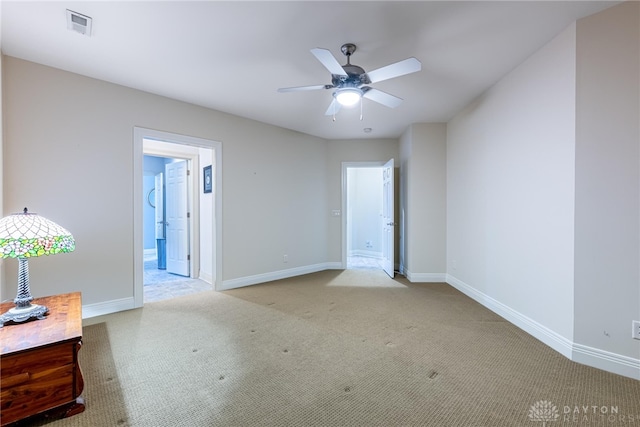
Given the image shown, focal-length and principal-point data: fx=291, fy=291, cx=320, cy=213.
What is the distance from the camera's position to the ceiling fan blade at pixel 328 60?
6.33ft

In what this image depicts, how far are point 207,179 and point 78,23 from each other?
8.62 ft

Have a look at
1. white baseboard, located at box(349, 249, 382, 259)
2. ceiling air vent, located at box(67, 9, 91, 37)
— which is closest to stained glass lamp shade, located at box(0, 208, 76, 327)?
ceiling air vent, located at box(67, 9, 91, 37)

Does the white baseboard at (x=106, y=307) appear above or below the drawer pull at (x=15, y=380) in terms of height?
below

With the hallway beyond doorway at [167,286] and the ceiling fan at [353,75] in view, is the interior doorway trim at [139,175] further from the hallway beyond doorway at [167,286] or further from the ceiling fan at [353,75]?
the ceiling fan at [353,75]

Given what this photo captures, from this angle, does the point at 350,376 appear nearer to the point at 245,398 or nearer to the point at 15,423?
the point at 245,398

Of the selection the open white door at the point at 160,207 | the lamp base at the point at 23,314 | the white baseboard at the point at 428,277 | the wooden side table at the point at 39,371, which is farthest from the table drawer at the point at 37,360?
the open white door at the point at 160,207

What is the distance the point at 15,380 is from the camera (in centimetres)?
148

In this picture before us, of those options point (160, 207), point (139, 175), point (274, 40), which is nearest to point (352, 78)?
point (274, 40)

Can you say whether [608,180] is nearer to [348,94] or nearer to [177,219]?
[348,94]

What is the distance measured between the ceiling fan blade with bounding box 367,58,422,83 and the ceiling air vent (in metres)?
2.14

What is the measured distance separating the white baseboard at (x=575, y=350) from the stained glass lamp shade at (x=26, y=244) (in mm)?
3645

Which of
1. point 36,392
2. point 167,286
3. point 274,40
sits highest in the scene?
point 274,40

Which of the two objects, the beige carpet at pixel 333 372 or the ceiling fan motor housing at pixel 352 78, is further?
the ceiling fan motor housing at pixel 352 78

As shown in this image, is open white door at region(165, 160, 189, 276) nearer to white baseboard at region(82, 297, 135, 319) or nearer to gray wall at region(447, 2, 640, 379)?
white baseboard at region(82, 297, 135, 319)
